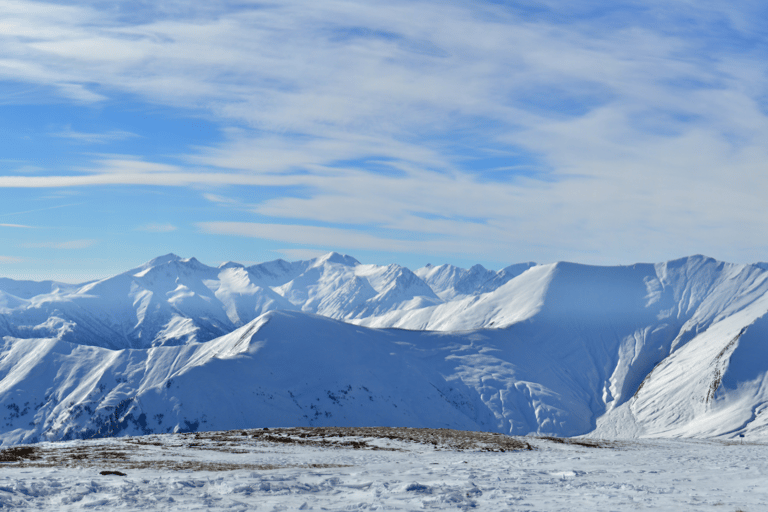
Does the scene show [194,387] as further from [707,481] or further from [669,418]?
[707,481]

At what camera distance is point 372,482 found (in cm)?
1970

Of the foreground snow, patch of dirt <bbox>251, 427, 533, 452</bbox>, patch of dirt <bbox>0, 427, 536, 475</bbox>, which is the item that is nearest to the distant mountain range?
patch of dirt <bbox>251, 427, 533, 452</bbox>

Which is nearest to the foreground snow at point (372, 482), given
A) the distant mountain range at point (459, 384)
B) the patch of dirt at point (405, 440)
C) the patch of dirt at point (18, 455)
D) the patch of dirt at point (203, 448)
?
the patch of dirt at point (203, 448)

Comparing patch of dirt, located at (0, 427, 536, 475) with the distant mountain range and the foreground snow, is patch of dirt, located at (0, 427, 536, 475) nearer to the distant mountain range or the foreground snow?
the foreground snow

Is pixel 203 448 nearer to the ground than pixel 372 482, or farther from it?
nearer to the ground

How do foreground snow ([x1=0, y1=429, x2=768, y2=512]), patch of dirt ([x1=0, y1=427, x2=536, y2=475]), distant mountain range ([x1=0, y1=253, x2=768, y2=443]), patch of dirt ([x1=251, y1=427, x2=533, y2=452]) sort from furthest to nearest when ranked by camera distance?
distant mountain range ([x1=0, y1=253, x2=768, y2=443]) < patch of dirt ([x1=251, y1=427, x2=533, y2=452]) < patch of dirt ([x1=0, y1=427, x2=536, y2=475]) < foreground snow ([x1=0, y1=429, x2=768, y2=512])

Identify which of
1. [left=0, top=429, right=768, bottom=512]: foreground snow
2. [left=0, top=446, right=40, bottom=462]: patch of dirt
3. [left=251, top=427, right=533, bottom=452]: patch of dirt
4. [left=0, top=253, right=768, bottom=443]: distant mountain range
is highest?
[left=0, top=429, right=768, bottom=512]: foreground snow

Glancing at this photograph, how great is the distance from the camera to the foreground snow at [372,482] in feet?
52.6

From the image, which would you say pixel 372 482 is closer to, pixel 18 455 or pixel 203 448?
pixel 18 455

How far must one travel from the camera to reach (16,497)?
635 inches

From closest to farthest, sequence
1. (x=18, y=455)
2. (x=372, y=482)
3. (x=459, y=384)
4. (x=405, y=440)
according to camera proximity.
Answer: (x=372, y=482), (x=18, y=455), (x=405, y=440), (x=459, y=384)

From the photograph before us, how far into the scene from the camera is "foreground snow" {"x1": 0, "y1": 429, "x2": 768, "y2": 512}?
1603 cm

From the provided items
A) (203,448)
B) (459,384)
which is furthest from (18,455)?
(459,384)

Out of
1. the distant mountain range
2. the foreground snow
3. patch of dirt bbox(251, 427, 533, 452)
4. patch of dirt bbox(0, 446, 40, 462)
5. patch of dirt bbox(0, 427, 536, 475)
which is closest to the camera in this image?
the foreground snow
